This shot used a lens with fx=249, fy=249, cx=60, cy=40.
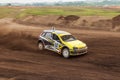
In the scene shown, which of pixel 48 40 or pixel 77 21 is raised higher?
pixel 48 40

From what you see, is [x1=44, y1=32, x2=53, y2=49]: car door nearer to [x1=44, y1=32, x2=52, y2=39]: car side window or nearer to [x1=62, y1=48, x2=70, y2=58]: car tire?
[x1=44, y1=32, x2=52, y2=39]: car side window

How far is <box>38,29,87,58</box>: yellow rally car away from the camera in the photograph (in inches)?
729

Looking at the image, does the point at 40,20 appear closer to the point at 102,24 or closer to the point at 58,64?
the point at 102,24

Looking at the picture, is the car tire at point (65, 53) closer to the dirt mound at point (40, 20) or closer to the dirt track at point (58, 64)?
the dirt track at point (58, 64)

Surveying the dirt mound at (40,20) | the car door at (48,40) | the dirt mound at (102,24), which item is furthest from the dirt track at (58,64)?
the dirt mound at (40,20)

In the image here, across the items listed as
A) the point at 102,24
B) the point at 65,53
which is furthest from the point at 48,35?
the point at 102,24

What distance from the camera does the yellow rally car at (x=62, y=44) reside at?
729 inches

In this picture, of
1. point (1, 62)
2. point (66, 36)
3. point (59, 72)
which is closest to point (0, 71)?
point (1, 62)

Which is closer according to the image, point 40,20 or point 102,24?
point 102,24

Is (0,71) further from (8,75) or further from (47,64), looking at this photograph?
(47,64)

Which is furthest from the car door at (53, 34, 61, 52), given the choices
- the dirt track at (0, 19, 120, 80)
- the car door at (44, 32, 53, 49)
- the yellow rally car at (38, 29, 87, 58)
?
the dirt track at (0, 19, 120, 80)

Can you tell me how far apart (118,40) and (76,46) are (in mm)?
7935

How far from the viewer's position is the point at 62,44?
19078 mm

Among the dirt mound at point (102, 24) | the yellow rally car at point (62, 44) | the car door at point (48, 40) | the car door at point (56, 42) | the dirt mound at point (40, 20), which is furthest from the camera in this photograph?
the dirt mound at point (40, 20)
